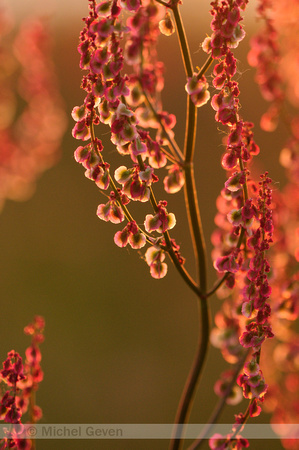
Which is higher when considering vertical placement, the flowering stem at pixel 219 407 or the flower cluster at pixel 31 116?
the flower cluster at pixel 31 116

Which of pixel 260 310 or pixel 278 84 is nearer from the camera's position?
pixel 260 310

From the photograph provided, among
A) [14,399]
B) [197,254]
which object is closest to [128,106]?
A: [197,254]

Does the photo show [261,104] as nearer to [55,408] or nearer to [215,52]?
[55,408]

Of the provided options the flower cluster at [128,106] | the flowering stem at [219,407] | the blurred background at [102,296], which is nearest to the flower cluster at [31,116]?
the blurred background at [102,296]

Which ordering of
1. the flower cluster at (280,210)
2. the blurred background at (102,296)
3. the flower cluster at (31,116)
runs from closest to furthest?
the flower cluster at (280,210) → the flower cluster at (31,116) → the blurred background at (102,296)

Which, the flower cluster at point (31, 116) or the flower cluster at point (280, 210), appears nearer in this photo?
the flower cluster at point (280, 210)

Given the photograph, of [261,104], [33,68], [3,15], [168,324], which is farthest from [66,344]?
[261,104]

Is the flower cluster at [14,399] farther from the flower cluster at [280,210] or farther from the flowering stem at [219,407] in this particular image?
the flower cluster at [280,210]

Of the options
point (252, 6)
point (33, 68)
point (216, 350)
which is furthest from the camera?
point (216, 350)
